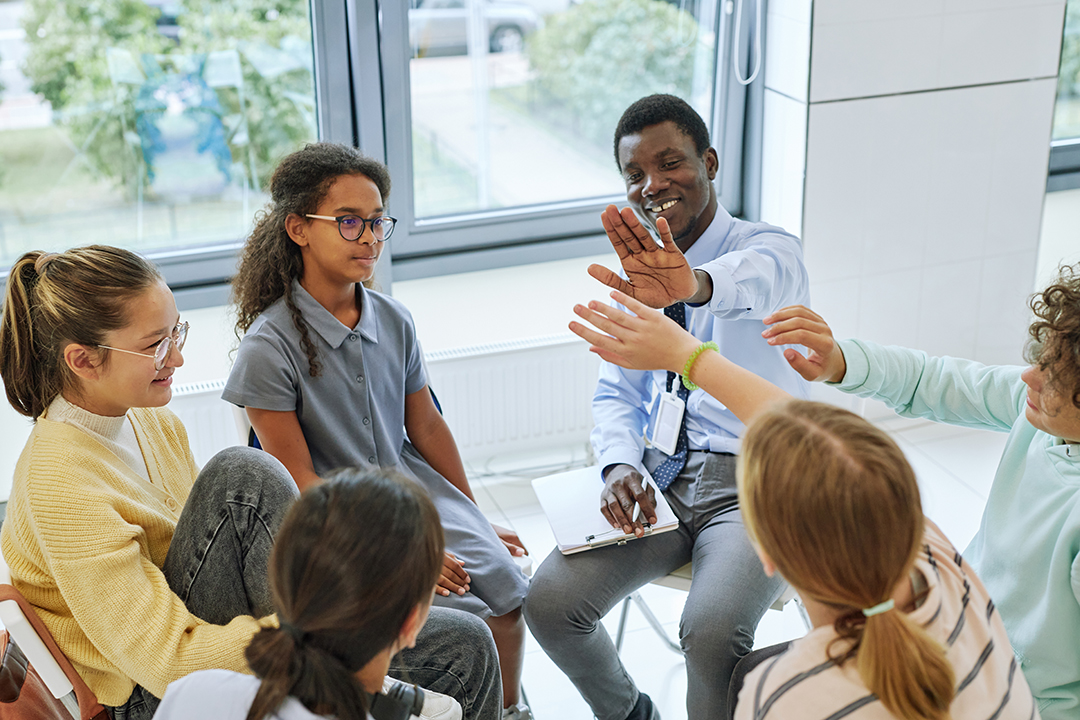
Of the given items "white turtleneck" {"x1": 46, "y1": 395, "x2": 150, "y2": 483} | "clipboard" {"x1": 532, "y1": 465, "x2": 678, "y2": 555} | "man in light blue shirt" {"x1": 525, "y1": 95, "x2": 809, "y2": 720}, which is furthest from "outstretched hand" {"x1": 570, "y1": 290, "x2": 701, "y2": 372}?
"white turtleneck" {"x1": 46, "y1": 395, "x2": 150, "y2": 483}

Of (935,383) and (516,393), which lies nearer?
(935,383)

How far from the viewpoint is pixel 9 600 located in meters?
1.41

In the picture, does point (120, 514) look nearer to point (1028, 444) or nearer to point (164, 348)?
point (164, 348)

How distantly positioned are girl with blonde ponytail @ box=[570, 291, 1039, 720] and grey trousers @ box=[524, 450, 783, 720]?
0.66 meters

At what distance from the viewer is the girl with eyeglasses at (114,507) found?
147 centimetres

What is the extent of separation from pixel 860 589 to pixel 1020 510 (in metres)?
0.71

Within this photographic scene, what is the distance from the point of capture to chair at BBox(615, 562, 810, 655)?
1.96 meters

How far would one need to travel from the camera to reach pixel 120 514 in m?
1.57

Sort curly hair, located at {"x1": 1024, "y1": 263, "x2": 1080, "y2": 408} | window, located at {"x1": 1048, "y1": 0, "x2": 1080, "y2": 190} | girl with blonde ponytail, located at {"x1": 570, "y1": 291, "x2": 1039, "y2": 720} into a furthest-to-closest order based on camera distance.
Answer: window, located at {"x1": 1048, "y1": 0, "x2": 1080, "y2": 190}
curly hair, located at {"x1": 1024, "y1": 263, "x2": 1080, "y2": 408}
girl with blonde ponytail, located at {"x1": 570, "y1": 291, "x2": 1039, "y2": 720}

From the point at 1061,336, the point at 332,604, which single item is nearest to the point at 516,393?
the point at 1061,336

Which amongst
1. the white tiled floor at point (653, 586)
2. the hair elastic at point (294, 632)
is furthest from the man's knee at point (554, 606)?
the hair elastic at point (294, 632)

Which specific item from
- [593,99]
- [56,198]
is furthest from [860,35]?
[56,198]

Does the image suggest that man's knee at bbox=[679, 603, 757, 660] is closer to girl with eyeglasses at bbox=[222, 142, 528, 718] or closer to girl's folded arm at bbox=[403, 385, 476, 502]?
girl with eyeglasses at bbox=[222, 142, 528, 718]

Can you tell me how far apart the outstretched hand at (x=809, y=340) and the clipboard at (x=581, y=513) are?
1.51 ft
